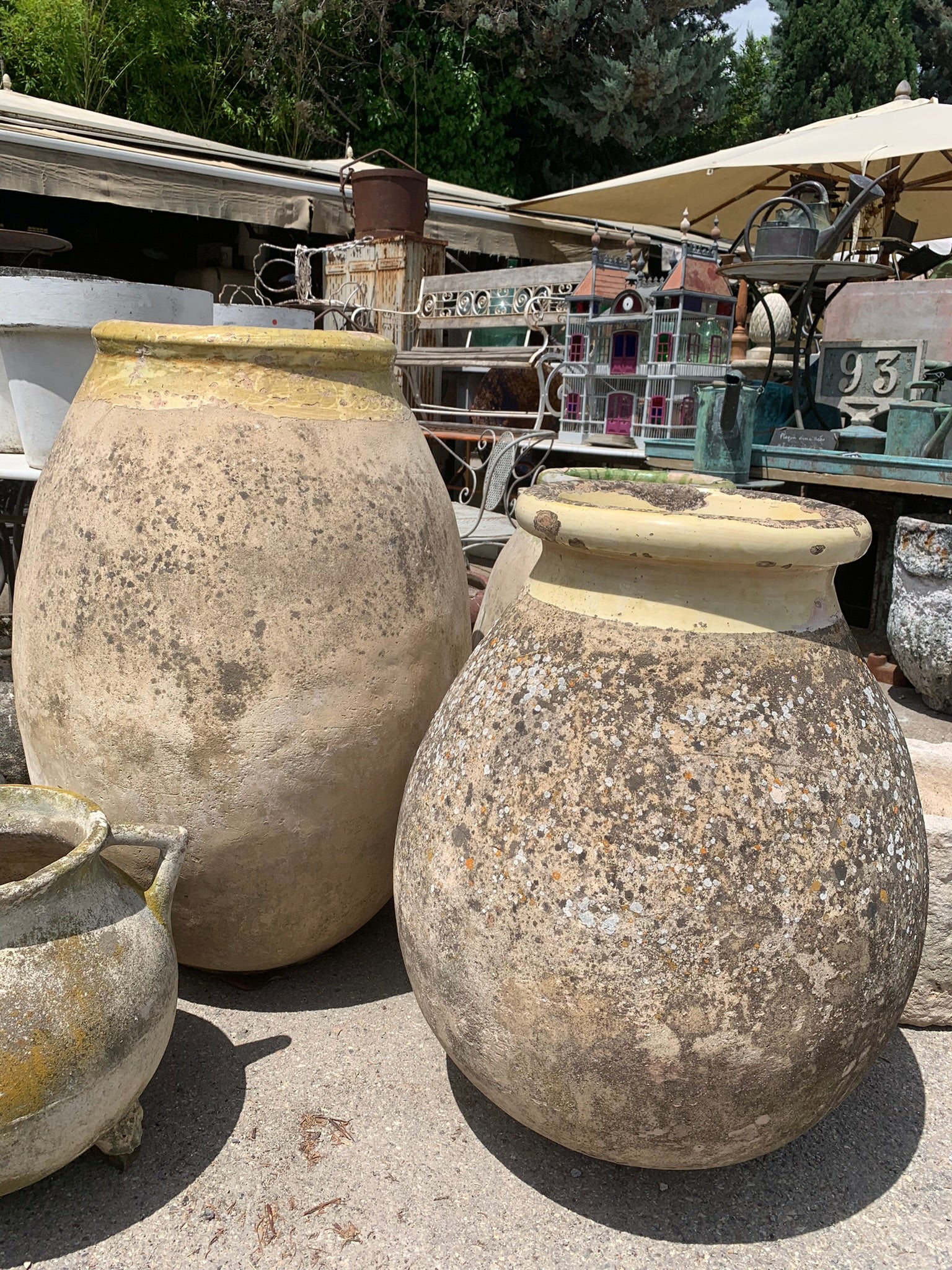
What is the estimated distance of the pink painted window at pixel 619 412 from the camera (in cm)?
577

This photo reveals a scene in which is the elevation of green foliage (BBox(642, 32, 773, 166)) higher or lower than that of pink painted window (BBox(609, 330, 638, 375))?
higher

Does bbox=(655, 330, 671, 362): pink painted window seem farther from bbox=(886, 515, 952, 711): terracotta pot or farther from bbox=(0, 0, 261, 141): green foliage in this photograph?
bbox=(0, 0, 261, 141): green foliage

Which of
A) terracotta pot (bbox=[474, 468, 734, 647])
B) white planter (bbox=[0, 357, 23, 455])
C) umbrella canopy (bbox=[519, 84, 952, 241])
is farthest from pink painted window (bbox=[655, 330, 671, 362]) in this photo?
white planter (bbox=[0, 357, 23, 455])

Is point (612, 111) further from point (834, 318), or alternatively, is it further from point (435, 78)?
point (834, 318)

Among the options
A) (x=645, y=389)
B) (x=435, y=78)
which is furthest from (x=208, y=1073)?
(x=435, y=78)

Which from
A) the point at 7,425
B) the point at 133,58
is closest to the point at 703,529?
the point at 7,425

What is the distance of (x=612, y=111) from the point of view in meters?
13.4

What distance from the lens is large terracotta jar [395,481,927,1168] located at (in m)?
1.35

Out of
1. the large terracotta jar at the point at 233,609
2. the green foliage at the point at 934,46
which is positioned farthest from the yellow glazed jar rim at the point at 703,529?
the green foliage at the point at 934,46

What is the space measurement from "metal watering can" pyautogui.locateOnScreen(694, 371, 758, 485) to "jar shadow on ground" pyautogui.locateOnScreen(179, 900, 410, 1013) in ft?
9.70

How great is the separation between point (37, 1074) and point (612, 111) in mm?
14620

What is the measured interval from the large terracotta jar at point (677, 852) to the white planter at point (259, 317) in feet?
6.82

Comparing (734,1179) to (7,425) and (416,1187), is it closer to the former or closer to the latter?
(416,1187)

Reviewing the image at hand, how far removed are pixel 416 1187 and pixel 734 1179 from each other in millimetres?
546
